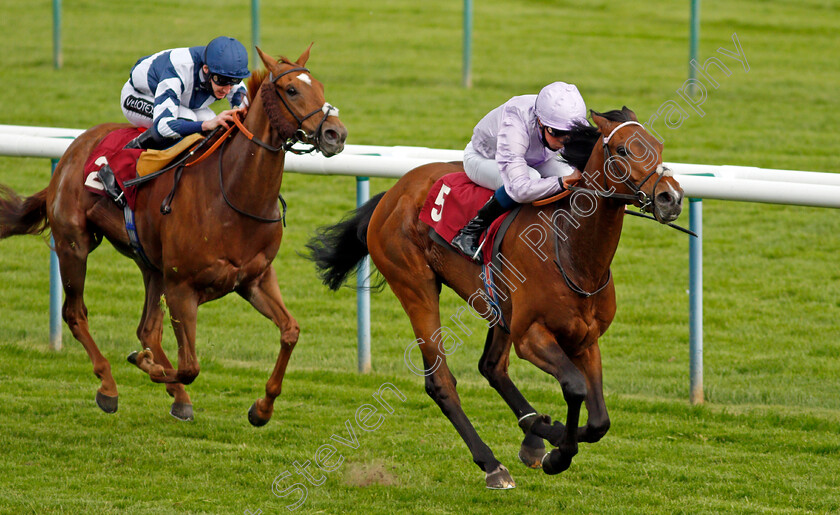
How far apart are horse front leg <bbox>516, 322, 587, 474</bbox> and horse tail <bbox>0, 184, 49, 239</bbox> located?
314cm

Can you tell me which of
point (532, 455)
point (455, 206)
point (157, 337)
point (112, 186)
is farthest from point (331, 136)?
point (157, 337)

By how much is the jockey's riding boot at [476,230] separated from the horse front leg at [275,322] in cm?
101

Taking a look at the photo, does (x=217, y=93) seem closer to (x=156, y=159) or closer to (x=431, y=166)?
(x=156, y=159)

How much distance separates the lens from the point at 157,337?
5855 mm

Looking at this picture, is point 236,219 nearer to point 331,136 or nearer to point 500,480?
point 331,136

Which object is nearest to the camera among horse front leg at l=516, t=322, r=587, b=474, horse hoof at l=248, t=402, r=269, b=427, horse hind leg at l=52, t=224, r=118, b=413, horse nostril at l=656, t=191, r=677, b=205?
horse nostril at l=656, t=191, r=677, b=205

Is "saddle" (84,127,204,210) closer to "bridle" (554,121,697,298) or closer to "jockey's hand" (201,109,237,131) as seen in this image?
"jockey's hand" (201,109,237,131)

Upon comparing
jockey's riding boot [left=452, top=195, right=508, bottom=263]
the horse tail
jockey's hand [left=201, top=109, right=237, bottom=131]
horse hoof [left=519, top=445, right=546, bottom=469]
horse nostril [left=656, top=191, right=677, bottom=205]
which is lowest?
horse hoof [left=519, top=445, right=546, bottom=469]

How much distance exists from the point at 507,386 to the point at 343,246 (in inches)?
44.7

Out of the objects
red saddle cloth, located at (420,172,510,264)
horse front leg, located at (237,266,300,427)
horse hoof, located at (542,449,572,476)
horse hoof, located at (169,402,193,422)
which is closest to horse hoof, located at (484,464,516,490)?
horse hoof, located at (542,449,572,476)

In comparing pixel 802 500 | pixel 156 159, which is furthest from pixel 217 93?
pixel 802 500

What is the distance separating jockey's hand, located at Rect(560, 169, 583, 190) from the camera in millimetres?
4270

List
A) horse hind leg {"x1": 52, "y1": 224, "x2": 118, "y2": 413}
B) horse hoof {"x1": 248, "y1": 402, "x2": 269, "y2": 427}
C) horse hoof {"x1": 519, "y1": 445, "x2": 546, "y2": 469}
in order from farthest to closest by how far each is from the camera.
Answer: horse hind leg {"x1": 52, "y1": 224, "x2": 118, "y2": 413}, horse hoof {"x1": 248, "y1": 402, "x2": 269, "y2": 427}, horse hoof {"x1": 519, "y1": 445, "x2": 546, "y2": 469}

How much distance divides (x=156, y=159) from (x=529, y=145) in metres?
1.88
